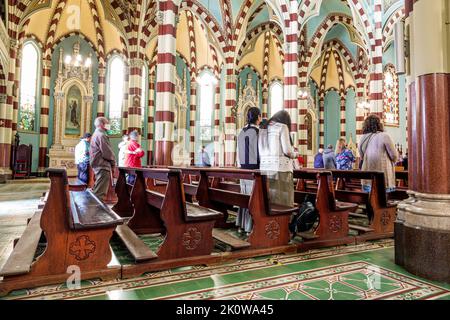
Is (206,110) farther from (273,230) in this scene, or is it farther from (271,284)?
(271,284)

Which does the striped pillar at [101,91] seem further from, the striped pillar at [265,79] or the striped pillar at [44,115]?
the striped pillar at [265,79]

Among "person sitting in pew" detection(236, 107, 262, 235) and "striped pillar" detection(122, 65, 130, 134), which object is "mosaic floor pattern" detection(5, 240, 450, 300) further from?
"striped pillar" detection(122, 65, 130, 134)

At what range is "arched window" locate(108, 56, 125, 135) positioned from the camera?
17.3m

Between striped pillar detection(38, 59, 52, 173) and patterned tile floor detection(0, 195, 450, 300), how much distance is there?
14.0m

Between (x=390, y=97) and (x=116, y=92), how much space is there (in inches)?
677

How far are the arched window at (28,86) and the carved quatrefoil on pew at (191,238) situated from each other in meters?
15.7

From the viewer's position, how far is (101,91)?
17.0 meters

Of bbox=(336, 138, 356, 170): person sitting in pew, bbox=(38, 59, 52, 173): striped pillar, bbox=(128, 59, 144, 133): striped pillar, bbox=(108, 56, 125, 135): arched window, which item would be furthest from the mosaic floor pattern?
bbox=(108, 56, 125, 135): arched window

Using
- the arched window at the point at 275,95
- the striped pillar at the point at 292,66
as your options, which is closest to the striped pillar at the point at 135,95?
the striped pillar at the point at 292,66

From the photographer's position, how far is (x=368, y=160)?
4.88m

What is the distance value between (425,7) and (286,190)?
2.44 m

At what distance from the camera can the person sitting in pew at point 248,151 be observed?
4113mm
